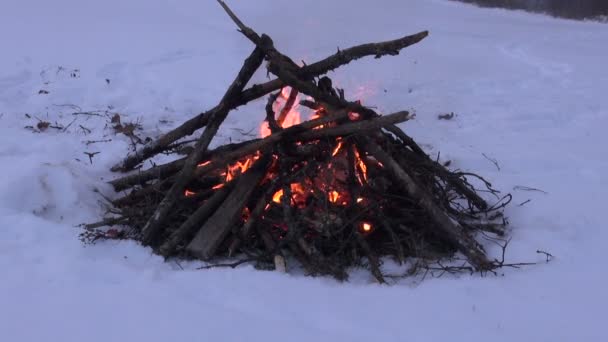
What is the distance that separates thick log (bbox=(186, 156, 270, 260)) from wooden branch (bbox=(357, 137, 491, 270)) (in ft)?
2.48

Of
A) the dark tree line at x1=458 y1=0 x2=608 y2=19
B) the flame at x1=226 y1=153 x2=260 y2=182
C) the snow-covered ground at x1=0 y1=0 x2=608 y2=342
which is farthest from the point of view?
the dark tree line at x1=458 y1=0 x2=608 y2=19

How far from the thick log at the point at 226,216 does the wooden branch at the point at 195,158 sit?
29cm

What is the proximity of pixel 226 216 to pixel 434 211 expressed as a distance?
1.40m

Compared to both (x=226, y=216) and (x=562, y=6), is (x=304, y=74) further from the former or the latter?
(x=562, y=6)

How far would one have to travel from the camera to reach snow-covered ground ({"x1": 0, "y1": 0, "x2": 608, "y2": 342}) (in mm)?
2973

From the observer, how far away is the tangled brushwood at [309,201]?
3.71 m

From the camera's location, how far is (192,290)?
10.5ft

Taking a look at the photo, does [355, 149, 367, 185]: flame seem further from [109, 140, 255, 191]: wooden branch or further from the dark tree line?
the dark tree line

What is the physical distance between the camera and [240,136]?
590cm

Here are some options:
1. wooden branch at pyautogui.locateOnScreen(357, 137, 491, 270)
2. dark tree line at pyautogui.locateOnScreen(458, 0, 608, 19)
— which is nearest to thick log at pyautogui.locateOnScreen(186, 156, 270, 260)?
wooden branch at pyautogui.locateOnScreen(357, 137, 491, 270)

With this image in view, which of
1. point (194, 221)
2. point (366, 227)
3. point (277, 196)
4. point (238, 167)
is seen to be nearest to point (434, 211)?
point (366, 227)

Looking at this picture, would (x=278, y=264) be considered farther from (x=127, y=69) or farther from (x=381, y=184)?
(x=127, y=69)

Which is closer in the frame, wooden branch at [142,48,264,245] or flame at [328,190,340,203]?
wooden branch at [142,48,264,245]

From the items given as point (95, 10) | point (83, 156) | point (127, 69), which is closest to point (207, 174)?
point (83, 156)
